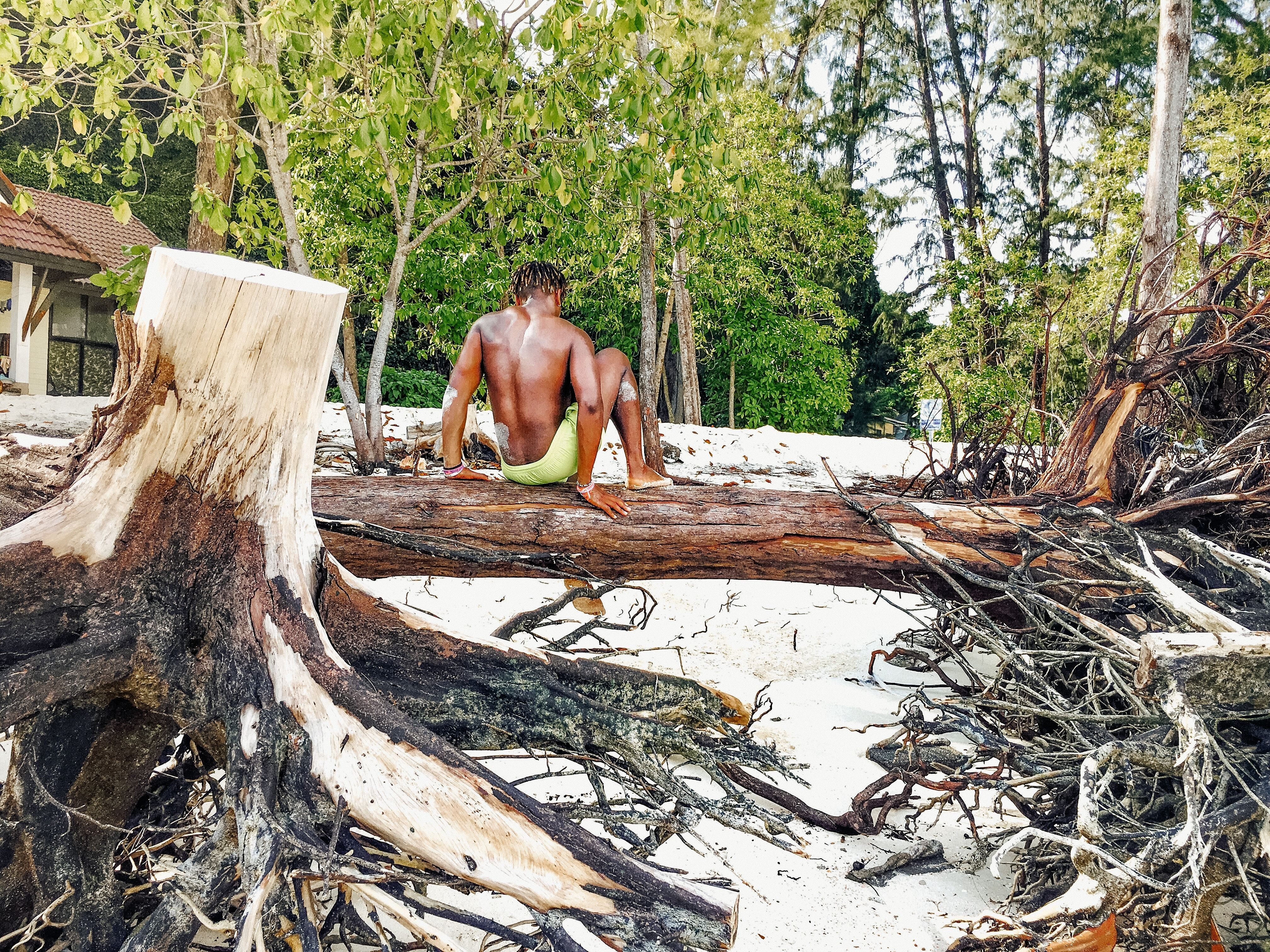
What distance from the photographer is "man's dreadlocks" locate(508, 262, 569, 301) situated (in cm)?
382

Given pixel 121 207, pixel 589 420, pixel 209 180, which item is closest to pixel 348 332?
pixel 209 180

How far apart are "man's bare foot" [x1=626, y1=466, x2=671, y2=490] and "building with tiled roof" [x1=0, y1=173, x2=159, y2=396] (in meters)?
8.98

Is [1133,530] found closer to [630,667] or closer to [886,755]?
[886,755]

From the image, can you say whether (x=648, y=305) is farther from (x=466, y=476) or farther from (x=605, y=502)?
(x=605, y=502)

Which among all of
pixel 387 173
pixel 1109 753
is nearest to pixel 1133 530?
pixel 1109 753

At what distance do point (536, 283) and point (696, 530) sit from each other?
4.58 feet

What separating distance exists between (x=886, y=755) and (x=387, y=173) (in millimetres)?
5372

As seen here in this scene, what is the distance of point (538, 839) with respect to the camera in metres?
1.63

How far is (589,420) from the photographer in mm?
3543

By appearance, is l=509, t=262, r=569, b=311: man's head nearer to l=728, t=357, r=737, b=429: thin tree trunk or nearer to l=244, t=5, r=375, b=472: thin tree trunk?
l=244, t=5, r=375, b=472: thin tree trunk

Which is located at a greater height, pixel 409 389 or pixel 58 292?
pixel 58 292

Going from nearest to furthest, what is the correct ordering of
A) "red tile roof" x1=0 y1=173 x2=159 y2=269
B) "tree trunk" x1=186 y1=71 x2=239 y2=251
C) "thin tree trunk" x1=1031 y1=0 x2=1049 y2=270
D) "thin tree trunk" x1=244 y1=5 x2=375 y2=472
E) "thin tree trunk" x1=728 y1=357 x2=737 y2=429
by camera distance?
"thin tree trunk" x1=244 y1=5 x2=375 y2=472 < "tree trunk" x1=186 y1=71 x2=239 y2=251 < "red tile roof" x1=0 y1=173 x2=159 y2=269 < "thin tree trunk" x1=728 y1=357 x2=737 y2=429 < "thin tree trunk" x1=1031 y1=0 x2=1049 y2=270

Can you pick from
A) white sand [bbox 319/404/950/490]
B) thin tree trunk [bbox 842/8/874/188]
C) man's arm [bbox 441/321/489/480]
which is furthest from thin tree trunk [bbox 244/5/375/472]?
thin tree trunk [bbox 842/8/874/188]

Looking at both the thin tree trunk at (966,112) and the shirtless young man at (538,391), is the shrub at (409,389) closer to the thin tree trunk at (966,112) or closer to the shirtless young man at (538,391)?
the shirtless young man at (538,391)
